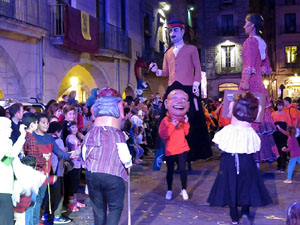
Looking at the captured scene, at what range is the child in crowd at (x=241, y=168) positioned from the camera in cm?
561

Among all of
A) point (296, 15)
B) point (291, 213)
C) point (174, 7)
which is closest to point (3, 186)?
point (291, 213)

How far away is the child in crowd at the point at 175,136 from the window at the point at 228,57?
3170 cm

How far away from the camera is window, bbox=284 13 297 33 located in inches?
→ 1581

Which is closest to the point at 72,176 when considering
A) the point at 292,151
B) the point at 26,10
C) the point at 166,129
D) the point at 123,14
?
the point at 166,129

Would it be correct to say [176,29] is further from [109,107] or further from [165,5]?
[165,5]

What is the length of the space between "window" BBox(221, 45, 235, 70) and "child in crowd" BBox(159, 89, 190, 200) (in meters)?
31.7

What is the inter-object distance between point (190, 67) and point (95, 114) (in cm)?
421

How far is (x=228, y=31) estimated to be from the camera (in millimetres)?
38219

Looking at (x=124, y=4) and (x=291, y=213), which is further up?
(x=124, y=4)

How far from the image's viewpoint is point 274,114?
34.3ft

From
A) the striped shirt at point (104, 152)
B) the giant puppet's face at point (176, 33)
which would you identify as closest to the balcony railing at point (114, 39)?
the giant puppet's face at point (176, 33)

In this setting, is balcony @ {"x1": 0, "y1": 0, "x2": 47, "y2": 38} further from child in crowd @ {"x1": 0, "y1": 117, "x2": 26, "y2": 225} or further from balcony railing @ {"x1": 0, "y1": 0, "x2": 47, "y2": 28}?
child in crowd @ {"x1": 0, "y1": 117, "x2": 26, "y2": 225}

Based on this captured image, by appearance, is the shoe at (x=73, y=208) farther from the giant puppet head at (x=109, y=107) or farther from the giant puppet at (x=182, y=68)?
the giant puppet at (x=182, y=68)

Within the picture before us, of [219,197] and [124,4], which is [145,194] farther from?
[124,4]
